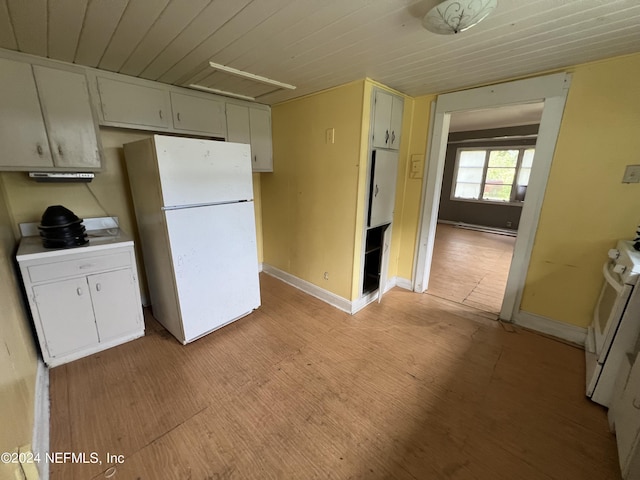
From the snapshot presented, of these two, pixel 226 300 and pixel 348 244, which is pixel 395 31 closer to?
pixel 348 244

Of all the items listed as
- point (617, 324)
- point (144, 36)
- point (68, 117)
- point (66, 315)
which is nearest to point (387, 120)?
point (144, 36)

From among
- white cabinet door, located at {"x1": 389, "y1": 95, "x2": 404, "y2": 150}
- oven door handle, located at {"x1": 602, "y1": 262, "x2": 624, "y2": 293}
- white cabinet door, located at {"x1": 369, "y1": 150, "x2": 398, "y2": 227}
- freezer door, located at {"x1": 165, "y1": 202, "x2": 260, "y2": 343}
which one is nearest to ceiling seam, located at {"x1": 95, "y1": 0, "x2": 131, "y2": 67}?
freezer door, located at {"x1": 165, "y1": 202, "x2": 260, "y2": 343}

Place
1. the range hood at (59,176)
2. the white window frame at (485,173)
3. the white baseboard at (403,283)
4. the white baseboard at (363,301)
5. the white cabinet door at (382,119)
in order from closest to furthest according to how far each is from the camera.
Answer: the range hood at (59,176) < the white cabinet door at (382,119) < the white baseboard at (363,301) < the white baseboard at (403,283) < the white window frame at (485,173)

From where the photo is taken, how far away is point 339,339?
2.24m

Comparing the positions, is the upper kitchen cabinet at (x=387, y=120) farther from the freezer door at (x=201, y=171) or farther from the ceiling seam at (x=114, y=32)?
the ceiling seam at (x=114, y=32)

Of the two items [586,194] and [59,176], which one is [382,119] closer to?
[586,194]

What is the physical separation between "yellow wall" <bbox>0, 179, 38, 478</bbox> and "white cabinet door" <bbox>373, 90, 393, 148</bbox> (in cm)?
268

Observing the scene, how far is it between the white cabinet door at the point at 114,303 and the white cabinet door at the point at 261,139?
1.72m

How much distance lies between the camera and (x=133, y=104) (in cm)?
220

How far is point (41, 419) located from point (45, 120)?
6.33 ft

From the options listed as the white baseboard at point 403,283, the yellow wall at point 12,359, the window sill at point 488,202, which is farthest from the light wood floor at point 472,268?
the yellow wall at point 12,359

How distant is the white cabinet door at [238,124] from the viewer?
2787 millimetres

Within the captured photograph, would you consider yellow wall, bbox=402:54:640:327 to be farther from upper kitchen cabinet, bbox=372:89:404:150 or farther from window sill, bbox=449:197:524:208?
window sill, bbox=449:197:524:208

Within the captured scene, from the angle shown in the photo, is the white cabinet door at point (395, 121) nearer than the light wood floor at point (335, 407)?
No
